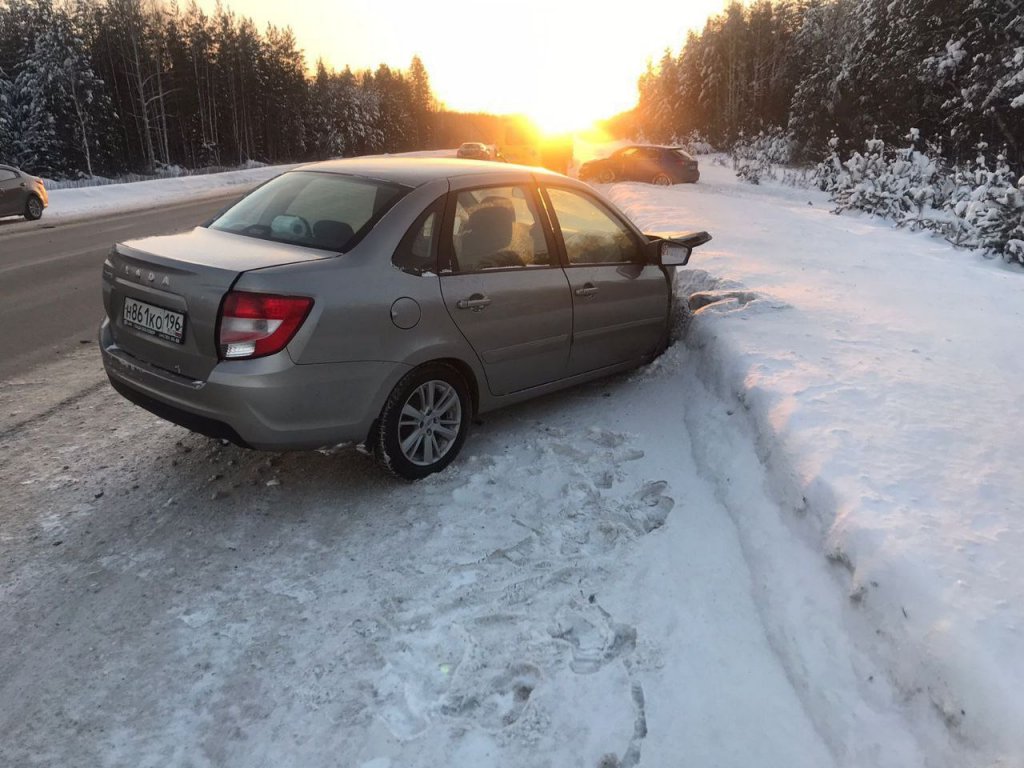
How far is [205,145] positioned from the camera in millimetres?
60781

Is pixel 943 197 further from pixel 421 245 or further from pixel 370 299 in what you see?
pixel 370 299

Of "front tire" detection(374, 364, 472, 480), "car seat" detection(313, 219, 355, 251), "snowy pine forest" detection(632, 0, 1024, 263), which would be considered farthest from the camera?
"snowy pine forest" detection(632, 0, 1024, 263)

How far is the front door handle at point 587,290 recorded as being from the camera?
15.2 ft

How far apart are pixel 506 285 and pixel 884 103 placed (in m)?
27.8

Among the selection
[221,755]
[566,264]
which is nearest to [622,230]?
[566,264]

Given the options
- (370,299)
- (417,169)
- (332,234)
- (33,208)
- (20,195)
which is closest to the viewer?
(370,299)

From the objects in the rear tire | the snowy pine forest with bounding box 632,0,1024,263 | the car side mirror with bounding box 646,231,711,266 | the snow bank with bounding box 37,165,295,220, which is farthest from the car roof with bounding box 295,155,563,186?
the snow bank with bounding box 37,165,295,220

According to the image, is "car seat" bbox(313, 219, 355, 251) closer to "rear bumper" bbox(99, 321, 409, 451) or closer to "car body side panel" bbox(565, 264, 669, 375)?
"rear bumper" bbox(99, 321, 409, 451)

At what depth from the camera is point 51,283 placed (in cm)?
891

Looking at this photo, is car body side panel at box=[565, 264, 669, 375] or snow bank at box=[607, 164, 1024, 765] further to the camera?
car body side panel at box=[565, 264, 669, 375]

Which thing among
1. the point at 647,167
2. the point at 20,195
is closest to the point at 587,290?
the point at 20,195

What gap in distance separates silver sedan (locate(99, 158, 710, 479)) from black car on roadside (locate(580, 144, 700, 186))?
20430 millimetres

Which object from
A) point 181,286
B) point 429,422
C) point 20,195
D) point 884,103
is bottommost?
point 429,422

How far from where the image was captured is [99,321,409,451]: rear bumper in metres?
3.26
